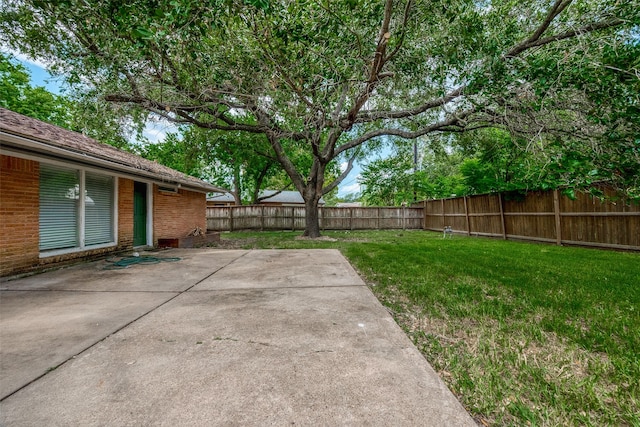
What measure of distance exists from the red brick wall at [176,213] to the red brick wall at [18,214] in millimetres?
3142

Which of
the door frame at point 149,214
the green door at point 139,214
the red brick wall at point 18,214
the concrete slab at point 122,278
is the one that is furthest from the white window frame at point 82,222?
the door frame at point 149,214

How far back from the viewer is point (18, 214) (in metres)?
4.16

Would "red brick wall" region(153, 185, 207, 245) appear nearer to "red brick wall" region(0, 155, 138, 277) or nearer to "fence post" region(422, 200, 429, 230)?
"red brick wall" region(0, 155, 138, 277)

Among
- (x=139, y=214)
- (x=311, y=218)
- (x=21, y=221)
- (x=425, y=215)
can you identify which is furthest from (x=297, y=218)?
(x=21, y=221)

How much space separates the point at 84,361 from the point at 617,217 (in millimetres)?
9694

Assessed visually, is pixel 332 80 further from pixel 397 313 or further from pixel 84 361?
pixel 84 361

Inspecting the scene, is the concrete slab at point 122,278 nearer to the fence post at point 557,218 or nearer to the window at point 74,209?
the window at point 74,209

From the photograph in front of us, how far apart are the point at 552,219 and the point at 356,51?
7677 millimetres

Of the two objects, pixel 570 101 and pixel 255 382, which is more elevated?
pixel 570 101

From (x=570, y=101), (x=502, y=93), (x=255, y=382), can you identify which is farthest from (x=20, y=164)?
(x=570, y=101)

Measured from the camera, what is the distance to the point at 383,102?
24.6 ft

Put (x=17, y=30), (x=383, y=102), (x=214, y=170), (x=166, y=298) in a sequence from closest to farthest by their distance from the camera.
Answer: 1. (x=166, y=298)
2. (x=17, y=30)
3. (x=383, y=102)
4. (x=214, y=170)

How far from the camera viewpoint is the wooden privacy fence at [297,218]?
1420 centimetres

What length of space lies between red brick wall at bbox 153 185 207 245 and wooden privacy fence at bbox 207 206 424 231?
348 centimetres
